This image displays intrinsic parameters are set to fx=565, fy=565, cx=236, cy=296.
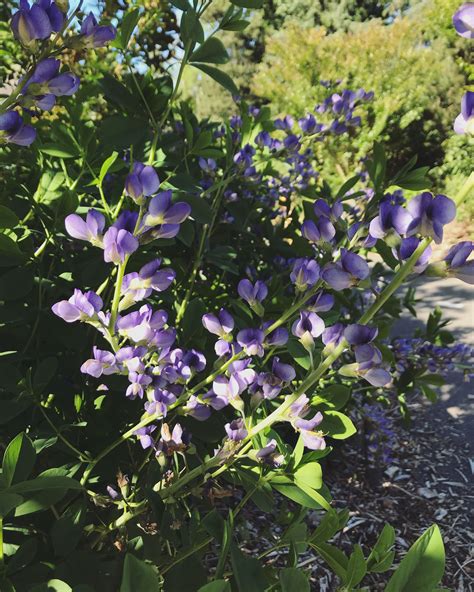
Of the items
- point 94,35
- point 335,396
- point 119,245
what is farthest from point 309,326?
point 94,35

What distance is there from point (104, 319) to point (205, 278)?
1.00m

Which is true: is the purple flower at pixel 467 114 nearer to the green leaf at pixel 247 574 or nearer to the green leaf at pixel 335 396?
the green leaf at pixel 335 396

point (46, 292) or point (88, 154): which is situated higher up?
point (88, 154)

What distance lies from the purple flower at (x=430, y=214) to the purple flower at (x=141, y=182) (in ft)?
1.05

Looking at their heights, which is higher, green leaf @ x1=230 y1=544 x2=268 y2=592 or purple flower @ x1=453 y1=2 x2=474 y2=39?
purple flower @ x1=453 y1=2 x2=474 y2=39

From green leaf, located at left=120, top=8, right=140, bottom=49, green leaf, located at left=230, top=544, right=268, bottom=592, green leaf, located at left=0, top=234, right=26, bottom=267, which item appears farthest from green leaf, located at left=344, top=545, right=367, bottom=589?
green leaf, located at left=120, top=8, right=140, bottom=49

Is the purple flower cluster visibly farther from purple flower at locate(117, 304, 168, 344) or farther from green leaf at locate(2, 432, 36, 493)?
green leaf at locate(2, 432, 36, 493)

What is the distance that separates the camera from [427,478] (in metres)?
2.47

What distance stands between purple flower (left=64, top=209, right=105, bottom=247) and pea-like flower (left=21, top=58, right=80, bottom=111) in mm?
156

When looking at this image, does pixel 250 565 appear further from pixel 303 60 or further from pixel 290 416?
pixel 303 60

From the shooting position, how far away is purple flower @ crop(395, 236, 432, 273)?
663 mm

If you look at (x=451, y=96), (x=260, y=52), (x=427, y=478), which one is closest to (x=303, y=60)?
(x=451, y=96)

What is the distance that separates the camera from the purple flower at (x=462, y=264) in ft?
2.15

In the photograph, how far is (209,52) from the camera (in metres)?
1.08
